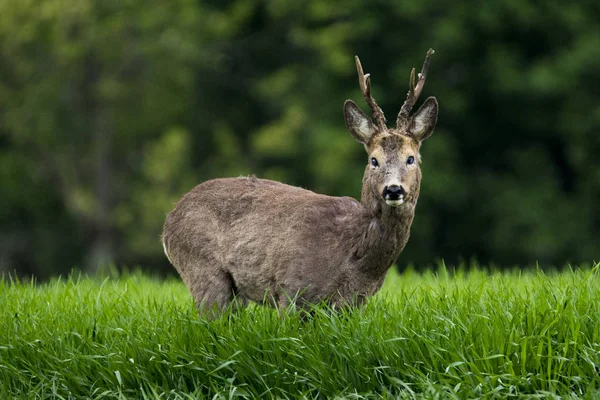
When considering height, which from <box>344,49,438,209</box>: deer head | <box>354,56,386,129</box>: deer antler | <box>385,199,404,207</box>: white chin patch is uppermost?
<box>354,56,386,129</box>: deer antler

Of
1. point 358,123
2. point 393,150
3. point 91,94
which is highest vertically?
point 358,123

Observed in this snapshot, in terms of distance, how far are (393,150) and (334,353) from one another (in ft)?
3.99

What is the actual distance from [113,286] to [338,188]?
1091 cm

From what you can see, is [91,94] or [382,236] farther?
[91,94]

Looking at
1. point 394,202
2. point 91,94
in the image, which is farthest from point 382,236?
point 91,94

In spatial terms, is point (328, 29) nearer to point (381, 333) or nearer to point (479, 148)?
point (479, 148)

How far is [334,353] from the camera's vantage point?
5.64 metres

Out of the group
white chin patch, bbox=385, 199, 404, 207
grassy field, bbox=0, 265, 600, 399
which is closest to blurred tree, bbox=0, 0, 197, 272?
grassy field, bbox=0, 265, 600, 399

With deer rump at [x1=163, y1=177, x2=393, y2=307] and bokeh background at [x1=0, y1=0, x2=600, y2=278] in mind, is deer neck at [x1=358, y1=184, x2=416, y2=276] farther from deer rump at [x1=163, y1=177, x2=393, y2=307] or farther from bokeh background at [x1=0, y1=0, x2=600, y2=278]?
bokeh background at [x1=0, y1=0, x2=600, y2=278]

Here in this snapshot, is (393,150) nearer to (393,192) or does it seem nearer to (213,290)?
(393,192)

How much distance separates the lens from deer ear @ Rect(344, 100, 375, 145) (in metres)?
6.40

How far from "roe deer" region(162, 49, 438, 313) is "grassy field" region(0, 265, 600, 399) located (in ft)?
0.70

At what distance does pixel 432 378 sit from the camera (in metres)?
5.42

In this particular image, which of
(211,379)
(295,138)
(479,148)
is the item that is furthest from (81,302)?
(479,148)
